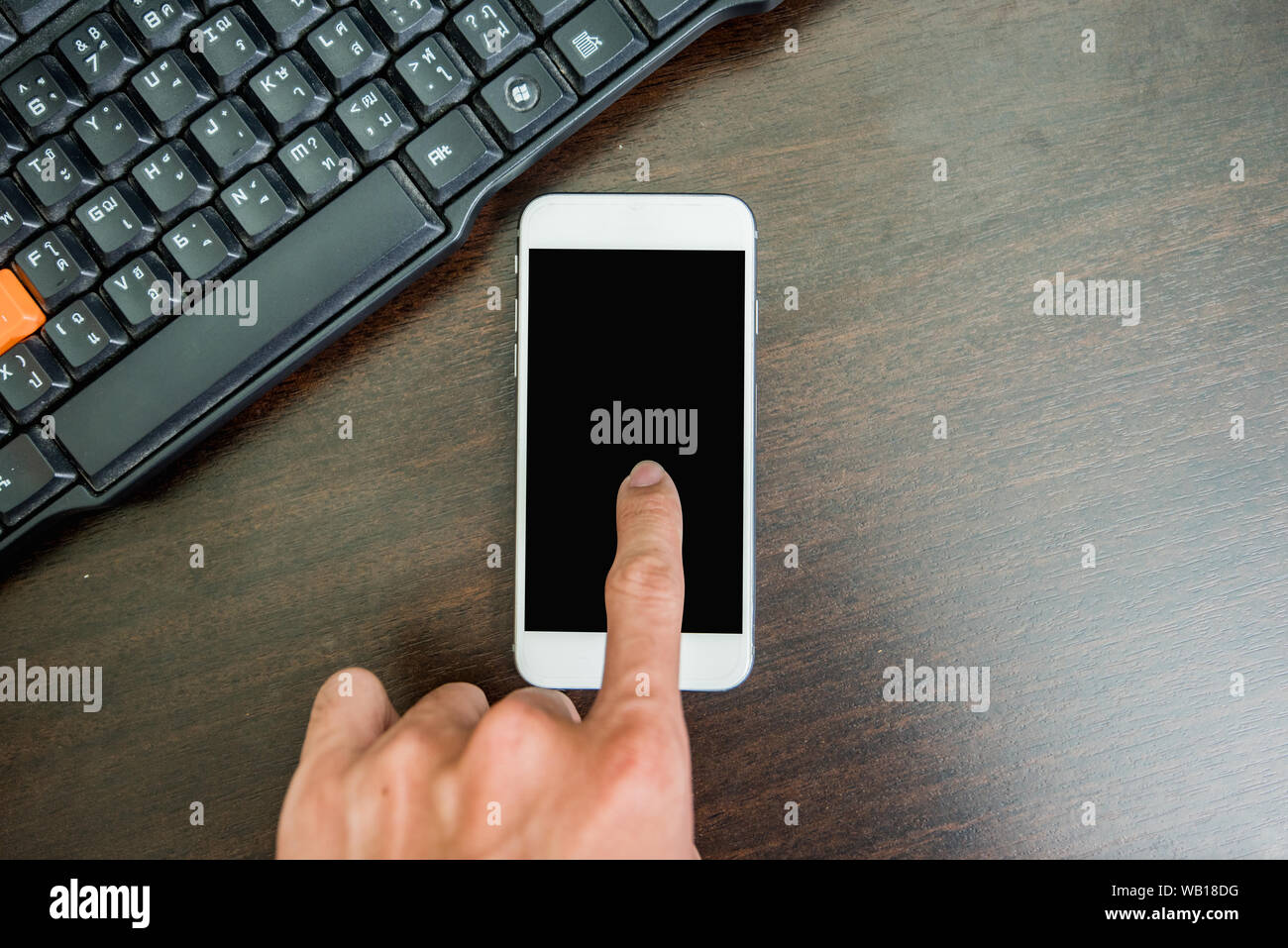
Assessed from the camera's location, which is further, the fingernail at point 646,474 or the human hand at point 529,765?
the fingernail at point 646,474

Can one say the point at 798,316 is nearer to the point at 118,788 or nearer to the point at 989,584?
the point at 989,584

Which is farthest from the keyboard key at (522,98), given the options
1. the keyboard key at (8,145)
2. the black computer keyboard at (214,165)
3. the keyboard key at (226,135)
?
the keyboard key at (8,145)

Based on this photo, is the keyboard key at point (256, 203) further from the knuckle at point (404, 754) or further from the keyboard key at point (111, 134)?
the knuckle at point (404, 754)

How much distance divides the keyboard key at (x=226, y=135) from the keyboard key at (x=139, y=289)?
52 mm

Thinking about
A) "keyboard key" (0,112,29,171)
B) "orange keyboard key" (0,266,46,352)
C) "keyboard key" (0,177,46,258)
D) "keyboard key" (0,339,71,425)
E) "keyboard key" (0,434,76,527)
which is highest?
"keyboard key" (0,112,29,171)

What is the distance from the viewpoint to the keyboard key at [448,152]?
0.40m

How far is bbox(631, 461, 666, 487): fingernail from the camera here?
0.45 m

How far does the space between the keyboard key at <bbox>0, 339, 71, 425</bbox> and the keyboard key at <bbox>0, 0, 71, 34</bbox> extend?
5.5 inches

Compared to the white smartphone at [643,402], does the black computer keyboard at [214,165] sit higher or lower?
higher

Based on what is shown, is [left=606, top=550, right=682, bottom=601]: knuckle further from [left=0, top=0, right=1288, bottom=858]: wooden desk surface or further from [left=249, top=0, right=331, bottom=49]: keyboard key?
[left=249, top=0, right=331, bottom=49]: keyboard key

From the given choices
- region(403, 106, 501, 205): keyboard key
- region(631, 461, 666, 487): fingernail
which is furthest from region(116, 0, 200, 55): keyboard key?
region(631, 461, 666, 487): fingernail

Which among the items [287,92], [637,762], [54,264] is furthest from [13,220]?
[637,762]

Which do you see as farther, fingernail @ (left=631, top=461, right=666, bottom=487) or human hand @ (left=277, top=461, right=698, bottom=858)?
fingernail @ (left=631, top=461, right=666, bottom=487)

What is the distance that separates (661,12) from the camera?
41 centimetres
